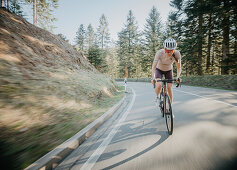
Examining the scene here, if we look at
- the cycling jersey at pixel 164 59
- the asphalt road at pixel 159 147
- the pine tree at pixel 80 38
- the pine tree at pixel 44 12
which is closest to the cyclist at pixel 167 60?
the cycling jersey at pixel 164 59

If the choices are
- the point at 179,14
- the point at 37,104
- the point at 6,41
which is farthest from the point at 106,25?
the point at 37,104

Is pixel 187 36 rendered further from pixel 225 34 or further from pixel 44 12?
pixel 44 12

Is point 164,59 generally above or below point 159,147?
above

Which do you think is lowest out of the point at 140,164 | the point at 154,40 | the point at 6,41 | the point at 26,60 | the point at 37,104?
the point at 140,164

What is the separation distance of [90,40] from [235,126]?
56101mm

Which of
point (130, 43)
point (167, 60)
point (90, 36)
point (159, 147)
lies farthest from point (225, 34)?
point (90, 36)

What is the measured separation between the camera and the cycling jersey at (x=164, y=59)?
12.9ft

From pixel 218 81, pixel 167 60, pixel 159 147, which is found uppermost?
pixel 167 60

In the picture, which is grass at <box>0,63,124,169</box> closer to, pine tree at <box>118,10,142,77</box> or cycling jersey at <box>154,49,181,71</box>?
cycling jersey at <box>154,49,181,71</box>

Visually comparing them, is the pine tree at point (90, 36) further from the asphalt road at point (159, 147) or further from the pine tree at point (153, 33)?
the asphalt road at point (159, 147)

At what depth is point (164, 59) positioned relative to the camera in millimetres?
4160

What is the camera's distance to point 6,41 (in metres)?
6.18

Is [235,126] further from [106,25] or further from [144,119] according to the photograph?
[106,25]

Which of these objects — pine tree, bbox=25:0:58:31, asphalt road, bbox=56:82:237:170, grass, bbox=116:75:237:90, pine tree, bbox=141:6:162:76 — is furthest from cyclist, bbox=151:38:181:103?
pine tree, bbox=141:6:162:76
